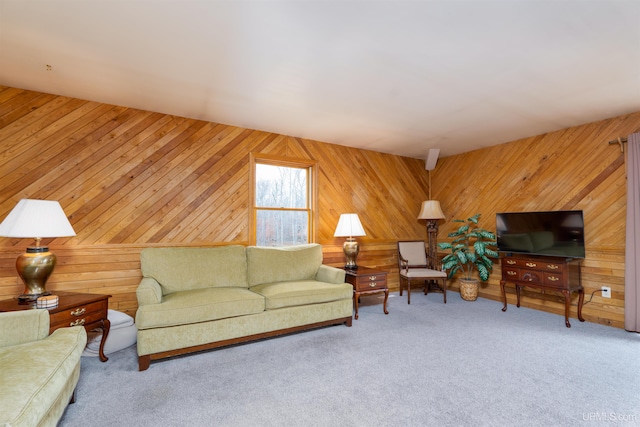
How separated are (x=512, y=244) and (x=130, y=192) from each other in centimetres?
487

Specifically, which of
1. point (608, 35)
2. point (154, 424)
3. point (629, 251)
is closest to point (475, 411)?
point (154, 424)

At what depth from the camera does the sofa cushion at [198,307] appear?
250cm

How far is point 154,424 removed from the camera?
1792mm

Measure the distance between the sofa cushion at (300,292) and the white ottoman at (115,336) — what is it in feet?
3.90

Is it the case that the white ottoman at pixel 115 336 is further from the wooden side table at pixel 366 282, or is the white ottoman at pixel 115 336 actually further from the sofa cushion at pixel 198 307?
the wooden side table at pixel 366 282

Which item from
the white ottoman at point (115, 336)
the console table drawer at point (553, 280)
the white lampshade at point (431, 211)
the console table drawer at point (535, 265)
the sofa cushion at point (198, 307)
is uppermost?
the white lampshade at point (431, 211)

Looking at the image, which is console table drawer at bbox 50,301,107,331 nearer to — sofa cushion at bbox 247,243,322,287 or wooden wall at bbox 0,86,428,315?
wooden wall at bbox 0,86,428,315

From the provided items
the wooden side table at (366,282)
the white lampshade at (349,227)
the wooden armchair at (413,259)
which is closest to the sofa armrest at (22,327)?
the wooden side table at (366,282)

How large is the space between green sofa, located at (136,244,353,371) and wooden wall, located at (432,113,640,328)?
2857 mm

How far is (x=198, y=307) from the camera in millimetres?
2674

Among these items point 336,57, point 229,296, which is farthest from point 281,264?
point 336,57

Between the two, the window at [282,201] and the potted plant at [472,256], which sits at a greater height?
the window at [282,201]

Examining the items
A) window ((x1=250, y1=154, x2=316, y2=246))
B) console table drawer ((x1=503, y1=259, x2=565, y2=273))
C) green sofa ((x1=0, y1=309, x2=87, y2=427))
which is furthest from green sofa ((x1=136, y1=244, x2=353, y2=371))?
console table drawer ((x1=503, y1=259, x2=565, y2=273))

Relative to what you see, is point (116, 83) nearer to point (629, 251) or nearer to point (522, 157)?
point (522, 157)
